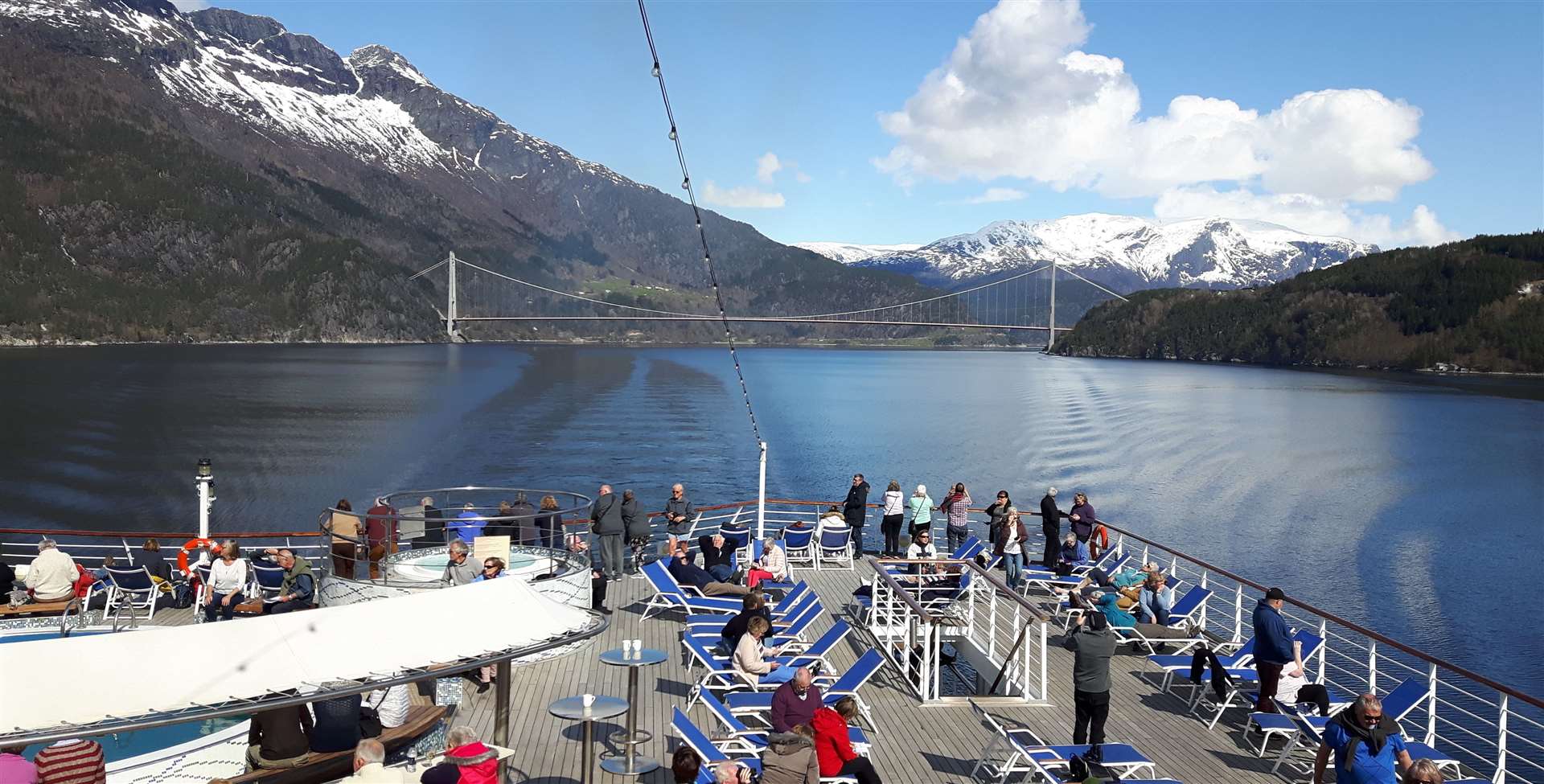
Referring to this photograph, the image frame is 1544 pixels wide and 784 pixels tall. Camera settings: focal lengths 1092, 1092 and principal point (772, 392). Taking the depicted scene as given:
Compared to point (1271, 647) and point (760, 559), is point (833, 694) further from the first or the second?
point (760, 559)

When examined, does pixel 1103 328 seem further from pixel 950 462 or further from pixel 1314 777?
pixel 1314 777

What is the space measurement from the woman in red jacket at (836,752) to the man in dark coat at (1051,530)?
8986 mm

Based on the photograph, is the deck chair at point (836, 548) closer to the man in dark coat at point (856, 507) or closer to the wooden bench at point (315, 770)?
the man in dark coat at point (856, 507)

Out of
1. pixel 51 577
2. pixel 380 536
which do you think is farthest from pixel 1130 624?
pixel 51 577

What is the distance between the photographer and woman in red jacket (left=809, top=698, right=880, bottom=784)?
6848 millimetres

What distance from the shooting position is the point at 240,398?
7194cm

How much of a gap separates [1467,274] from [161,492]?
152 meters

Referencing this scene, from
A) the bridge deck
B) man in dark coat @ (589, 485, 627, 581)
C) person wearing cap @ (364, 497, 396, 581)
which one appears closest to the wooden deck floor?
the bridge deck

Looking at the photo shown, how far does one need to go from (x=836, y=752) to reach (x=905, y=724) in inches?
87.7

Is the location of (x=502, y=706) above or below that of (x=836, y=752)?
above

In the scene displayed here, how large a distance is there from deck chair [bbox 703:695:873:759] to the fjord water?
58.4 ft

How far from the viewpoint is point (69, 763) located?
18.5ft

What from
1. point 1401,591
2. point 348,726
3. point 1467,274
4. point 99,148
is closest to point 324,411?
point 1401,591

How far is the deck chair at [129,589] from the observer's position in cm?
1141
